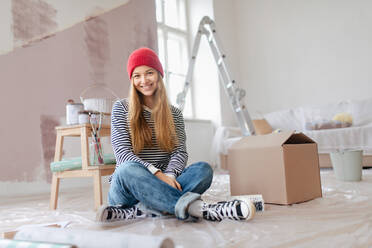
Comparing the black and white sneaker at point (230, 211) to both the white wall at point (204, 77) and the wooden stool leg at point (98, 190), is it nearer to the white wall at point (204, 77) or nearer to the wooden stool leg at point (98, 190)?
the wooden stool leg at point (98, 190)

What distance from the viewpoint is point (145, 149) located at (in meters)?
1.39

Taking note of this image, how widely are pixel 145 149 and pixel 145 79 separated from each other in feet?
0.98

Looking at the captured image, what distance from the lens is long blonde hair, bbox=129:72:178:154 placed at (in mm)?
1338

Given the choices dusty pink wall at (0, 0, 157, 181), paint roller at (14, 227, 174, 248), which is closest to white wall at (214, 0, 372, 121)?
dusty pink wall at (0, 0, 157, 181)

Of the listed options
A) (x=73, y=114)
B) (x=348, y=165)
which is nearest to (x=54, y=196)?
(x=73, y=114)

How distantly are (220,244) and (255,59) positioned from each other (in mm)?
3764

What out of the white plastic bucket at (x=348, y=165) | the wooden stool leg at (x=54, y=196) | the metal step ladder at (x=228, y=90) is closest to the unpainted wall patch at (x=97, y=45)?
the metal step ladder at (x=228, y=90)

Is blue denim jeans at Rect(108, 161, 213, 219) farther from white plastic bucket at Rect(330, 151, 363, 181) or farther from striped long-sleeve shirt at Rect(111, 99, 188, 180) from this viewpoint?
white plastic bucket at Rect(330, 151, 363, 181)

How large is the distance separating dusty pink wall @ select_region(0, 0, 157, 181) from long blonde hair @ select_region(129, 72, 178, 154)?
134 cm

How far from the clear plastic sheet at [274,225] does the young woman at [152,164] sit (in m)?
0.06

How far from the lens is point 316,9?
3.83 metres

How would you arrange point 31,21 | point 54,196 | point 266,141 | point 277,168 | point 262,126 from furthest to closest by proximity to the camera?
point 262,126 < point 31,21 < point 54,196 < point 266,141 < point 277,168

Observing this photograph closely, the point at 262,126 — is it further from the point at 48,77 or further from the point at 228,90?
the point at 48,77

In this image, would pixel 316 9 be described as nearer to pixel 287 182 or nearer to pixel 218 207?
pixel 287 182
